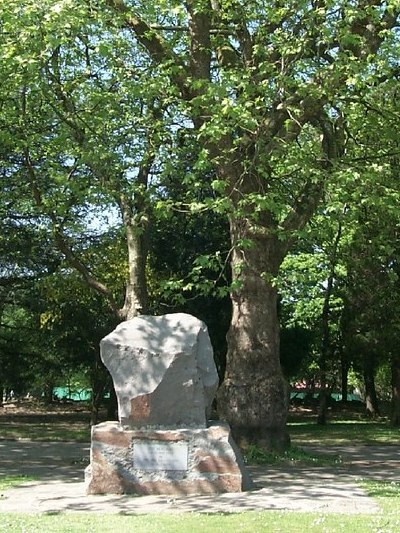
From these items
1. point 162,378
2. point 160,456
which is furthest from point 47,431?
point 162,378

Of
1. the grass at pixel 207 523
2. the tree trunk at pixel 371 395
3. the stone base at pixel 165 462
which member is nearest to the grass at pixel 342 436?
the tree trunk at pixel 371 395

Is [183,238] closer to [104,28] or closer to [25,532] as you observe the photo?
[104,28]

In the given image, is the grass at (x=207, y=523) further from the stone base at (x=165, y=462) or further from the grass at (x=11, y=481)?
the grass at (x=11, y=481)

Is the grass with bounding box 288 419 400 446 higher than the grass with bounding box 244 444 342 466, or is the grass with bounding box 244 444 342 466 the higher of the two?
the grass with bounding box 288 419 400 446

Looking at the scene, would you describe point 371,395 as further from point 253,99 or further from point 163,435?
point 163,435

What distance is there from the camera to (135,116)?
57.9ft

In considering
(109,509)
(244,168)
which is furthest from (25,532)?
(244,168)

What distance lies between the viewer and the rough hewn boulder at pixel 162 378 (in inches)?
445

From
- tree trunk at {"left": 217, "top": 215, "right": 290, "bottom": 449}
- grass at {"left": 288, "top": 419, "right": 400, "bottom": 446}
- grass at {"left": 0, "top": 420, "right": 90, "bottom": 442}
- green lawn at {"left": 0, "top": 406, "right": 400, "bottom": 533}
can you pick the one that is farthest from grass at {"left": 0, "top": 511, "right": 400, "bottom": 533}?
grass at {"left": 0, "top": 420, "right": 90, "bottom": 442}

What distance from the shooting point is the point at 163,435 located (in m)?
11.2

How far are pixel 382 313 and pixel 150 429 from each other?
19.7 m

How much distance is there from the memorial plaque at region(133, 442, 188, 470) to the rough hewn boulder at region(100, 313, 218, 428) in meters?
0.30

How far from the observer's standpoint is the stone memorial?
11.2 meters

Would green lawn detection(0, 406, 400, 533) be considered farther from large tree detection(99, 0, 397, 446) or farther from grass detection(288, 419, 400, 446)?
grass detection(288, 419, 400, 446)
